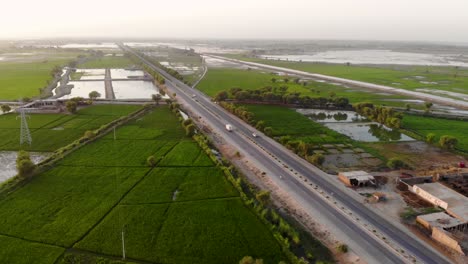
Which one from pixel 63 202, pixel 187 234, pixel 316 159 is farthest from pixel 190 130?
pixel 187 234

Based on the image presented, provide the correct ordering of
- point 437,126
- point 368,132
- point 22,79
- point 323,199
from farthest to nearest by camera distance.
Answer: point 22,79, point 437,126, point 368,132, point 323,199

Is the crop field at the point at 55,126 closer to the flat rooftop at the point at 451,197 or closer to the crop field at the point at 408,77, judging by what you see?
the flat rooftop at the point at 451,197

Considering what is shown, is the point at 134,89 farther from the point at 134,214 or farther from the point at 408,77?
the point at 408,77

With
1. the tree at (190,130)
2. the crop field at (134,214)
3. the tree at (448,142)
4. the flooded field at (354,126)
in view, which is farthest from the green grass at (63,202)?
the tree at (448,142)

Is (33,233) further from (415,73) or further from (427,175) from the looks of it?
(415,73)

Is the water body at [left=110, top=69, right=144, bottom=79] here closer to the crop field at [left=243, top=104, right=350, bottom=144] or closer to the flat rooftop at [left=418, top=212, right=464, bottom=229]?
the crop field at [left=243, top=104, right=350, bottom=144]

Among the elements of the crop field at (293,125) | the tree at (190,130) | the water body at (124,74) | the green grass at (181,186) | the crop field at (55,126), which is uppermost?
the water body at (124,74)

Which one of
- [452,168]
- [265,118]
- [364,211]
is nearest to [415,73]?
[265,118]
